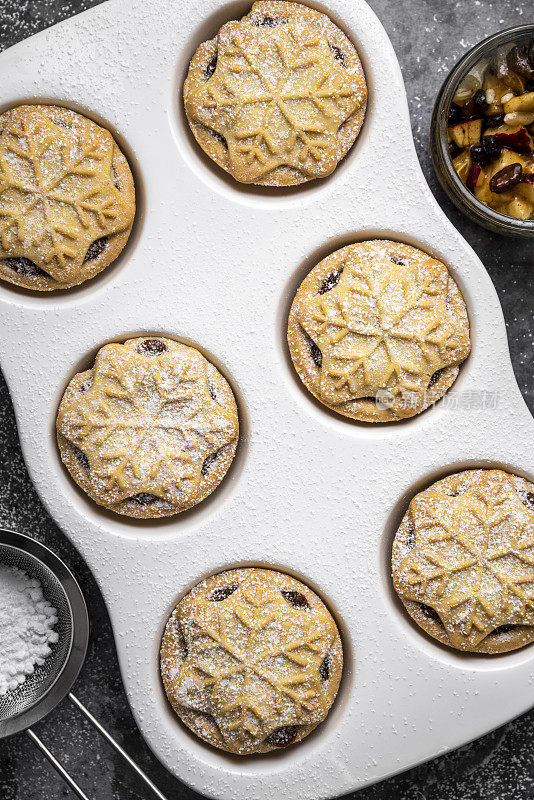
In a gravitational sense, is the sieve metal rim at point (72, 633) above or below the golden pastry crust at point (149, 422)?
below

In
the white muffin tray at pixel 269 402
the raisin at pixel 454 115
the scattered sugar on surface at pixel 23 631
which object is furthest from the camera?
the scattered sugar on surface at pixel 23 631

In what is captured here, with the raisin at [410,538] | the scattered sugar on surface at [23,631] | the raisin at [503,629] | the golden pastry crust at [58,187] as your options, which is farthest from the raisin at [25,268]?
the raisin at [503,629]

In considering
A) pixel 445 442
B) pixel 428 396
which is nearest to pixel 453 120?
pixel 428 396

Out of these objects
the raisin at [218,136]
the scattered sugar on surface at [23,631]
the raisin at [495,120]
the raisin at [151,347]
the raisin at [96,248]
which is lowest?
the scattered sugar on surface at [23,631]

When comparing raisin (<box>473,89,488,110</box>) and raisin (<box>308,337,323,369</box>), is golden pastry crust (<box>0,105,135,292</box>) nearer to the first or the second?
raisin (<box>308,337,323,369</box>)

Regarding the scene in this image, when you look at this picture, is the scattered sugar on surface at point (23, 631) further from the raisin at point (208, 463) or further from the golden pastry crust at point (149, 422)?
the raisin at point (208, 463)

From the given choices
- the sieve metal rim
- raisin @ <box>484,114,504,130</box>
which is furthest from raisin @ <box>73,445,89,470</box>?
raisin @ <box>484,114,504,130</box>

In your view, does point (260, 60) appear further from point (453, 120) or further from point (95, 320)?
point (95, 320)

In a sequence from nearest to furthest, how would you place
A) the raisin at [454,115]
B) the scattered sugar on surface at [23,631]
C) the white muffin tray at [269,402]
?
the white muffin tray at [269,402] → the raisin at [454,115] → the scattered sugar on surface at [23,631]
